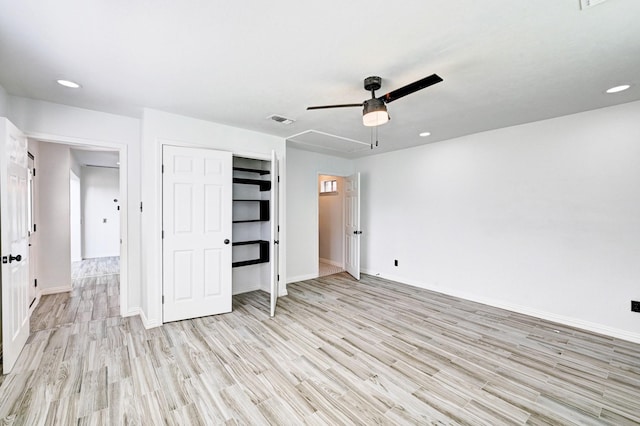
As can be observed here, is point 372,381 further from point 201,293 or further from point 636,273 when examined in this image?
point 636,273

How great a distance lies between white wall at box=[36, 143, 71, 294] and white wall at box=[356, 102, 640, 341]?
605cm

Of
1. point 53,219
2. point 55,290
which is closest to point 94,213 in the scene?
point 53,219

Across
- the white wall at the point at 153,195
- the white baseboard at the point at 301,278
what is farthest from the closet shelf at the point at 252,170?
the white baseboard at the point at 301,278

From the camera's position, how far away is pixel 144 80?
2.56 metres

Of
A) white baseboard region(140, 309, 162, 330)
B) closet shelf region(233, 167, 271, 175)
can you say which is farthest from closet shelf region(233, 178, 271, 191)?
white baseboard region(140, 309, 162, 330)

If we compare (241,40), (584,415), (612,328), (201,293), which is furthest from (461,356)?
(241,40)

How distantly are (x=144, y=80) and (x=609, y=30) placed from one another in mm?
3718

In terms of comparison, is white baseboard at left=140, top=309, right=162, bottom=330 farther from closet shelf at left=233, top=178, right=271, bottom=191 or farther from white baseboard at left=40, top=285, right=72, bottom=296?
white baseboard at left=40, top=285, right=72, bottom=296

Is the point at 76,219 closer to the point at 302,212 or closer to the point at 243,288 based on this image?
the point at 243,288

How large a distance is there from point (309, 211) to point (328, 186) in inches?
79.9

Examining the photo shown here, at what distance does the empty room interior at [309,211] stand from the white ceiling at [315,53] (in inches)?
0.8

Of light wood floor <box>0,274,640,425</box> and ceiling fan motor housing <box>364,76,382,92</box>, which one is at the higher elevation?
ceiling fan motor housing <box>364,76,382,92</box>

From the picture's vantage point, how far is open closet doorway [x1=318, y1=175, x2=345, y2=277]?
6.73m

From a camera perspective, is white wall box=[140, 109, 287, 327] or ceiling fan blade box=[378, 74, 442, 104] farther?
white wall box=[140, 109, 287, 327]
